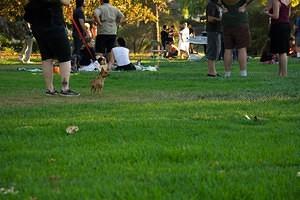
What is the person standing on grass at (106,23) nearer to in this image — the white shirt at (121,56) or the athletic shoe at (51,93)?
the white shirt at (121,56)

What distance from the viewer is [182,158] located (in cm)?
418

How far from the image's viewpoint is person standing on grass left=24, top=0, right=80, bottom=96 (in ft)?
27.3

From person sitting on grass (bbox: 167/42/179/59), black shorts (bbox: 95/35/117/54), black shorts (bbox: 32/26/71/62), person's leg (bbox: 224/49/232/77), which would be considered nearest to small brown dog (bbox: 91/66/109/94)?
black shorts (bbox: 32/26/71/62)

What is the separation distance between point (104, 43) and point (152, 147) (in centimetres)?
951

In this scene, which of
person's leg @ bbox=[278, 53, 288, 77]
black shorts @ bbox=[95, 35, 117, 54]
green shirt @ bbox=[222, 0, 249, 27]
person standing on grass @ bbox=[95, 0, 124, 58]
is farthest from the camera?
black shorts @ bbox=[95, 35, 117, 54]

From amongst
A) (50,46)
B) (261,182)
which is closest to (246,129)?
(261,182)

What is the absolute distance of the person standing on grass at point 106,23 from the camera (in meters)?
13.4

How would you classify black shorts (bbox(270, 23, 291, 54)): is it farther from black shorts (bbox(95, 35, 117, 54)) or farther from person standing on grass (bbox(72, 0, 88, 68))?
person standing on grass (bbox(72, 0, 88, 68))

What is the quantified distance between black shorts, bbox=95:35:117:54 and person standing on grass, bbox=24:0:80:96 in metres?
5.16

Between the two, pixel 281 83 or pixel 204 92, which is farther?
pixel 281 83

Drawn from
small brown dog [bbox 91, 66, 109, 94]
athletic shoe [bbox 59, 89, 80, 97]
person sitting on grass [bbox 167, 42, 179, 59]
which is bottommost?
person sitting on grass [bbox 167, 42, 179, 59]

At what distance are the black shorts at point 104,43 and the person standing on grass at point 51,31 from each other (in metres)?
5.16

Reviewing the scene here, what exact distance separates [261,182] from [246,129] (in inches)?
69.9

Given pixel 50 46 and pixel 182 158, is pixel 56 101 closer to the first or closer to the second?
pixel 50 46
